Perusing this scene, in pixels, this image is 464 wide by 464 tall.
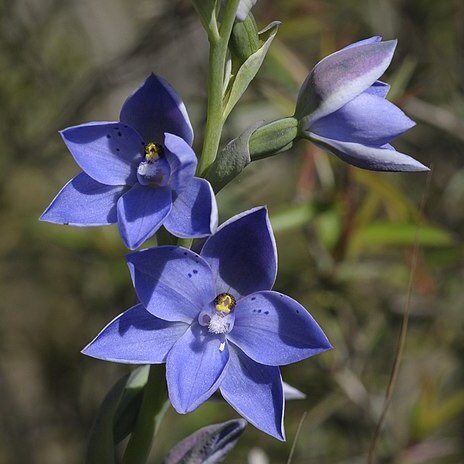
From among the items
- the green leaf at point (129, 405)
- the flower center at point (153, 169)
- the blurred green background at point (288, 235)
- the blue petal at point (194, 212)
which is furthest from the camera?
the blurred green background at point (288, 235)

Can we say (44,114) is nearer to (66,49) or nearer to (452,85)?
(66,49)

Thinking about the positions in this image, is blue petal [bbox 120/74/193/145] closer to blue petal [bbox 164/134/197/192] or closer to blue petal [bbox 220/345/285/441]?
blue petal [bbox 164/134/197/192]

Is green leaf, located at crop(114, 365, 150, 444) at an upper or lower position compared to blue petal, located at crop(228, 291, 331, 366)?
lower

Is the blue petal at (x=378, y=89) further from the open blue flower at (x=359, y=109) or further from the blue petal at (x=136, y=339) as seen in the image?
the blue petal at (x=136, y=339)

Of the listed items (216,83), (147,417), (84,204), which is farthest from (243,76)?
(147,417)

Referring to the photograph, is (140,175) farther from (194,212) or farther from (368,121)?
(368,121)

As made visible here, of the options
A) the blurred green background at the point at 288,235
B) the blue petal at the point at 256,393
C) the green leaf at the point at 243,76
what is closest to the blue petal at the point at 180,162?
the green leaf at the point at 243,76

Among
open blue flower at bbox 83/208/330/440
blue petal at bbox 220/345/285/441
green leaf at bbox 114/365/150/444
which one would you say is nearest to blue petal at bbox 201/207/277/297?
open blue flower at bbox 83/208/330/440
